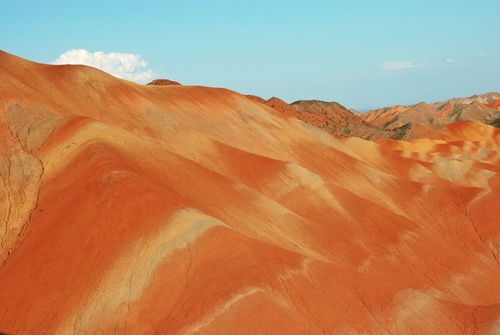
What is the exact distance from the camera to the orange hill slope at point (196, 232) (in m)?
22.5

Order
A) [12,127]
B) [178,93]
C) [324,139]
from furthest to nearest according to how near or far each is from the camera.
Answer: [324,139] → [178,93] → [12,127]

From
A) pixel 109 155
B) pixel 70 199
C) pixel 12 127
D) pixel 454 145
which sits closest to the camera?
pixel 70 199

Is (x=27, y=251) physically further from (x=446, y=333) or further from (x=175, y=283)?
(x=446, y=333)

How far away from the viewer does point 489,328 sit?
80.1ft

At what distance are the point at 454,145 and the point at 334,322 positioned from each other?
83164mm

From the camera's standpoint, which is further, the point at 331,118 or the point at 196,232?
the point at 331,118

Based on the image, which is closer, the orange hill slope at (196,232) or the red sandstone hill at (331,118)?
the orange hill slope at (196,232)

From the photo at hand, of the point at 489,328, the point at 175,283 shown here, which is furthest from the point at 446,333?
the point at 175,283

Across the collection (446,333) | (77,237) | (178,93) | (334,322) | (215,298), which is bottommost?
(446,333)

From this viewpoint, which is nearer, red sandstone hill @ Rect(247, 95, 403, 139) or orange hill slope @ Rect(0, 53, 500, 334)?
orange hill slope @ Rect(0, 53, 500, 334)

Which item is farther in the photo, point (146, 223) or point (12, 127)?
point (12, 127)

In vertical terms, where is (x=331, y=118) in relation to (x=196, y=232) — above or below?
above

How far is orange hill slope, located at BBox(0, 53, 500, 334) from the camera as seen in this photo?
22516mm

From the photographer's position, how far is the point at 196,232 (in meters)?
24.9
